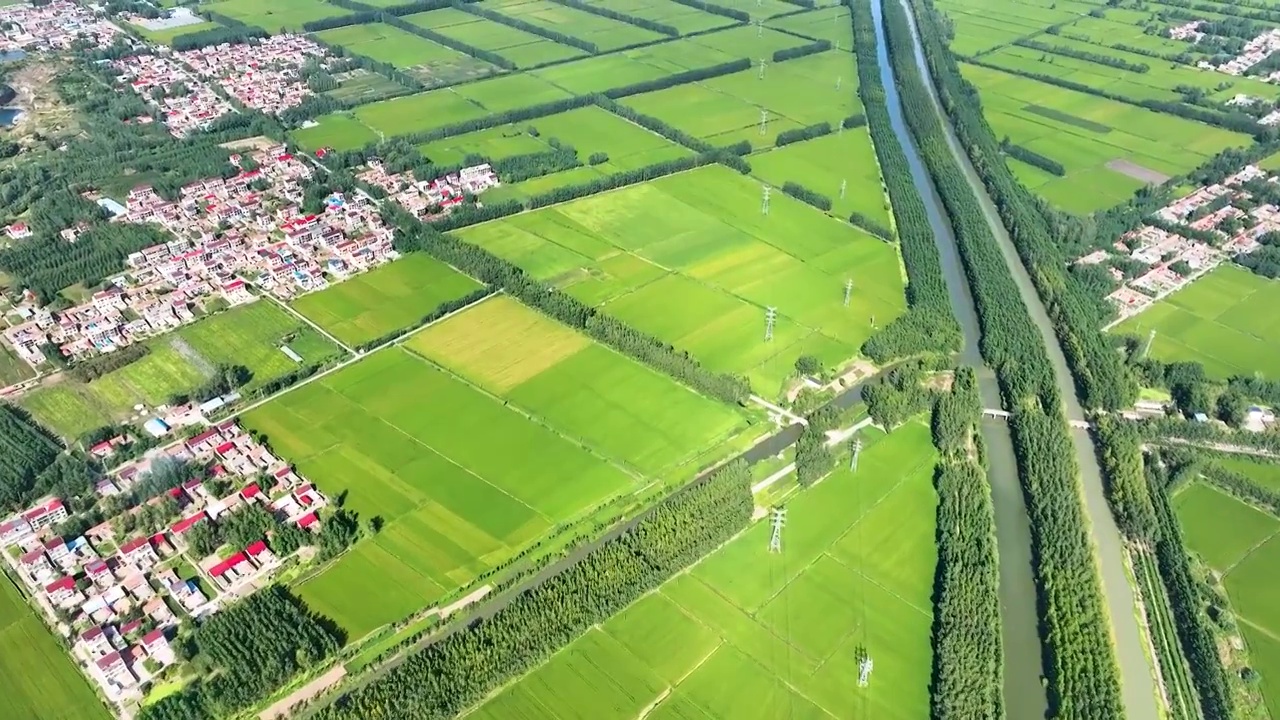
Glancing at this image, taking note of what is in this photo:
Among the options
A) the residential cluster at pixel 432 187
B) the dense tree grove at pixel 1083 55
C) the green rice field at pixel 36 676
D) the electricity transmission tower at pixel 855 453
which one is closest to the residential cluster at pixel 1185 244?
the electricity transmission tower at pixel 855 453

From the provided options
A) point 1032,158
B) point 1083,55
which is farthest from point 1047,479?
point 1083,55

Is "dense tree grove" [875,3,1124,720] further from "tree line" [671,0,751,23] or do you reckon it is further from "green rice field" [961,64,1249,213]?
"tree line" [671,0,751,23]

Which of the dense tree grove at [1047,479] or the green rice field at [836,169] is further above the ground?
the green rice field at [836,169]

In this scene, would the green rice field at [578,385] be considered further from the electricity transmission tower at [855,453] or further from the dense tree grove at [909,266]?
the dense tree grove at [909,266]

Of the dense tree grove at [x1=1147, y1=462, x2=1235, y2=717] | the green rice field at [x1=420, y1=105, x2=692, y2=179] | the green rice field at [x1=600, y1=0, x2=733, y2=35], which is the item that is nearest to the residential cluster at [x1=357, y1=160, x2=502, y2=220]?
the green rice field at [x1=420, y1=105, x2=692, y2=179]

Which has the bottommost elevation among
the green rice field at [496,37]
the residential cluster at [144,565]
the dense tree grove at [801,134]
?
the residential cluster at [144,565]
